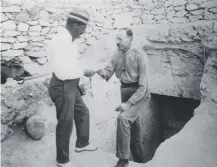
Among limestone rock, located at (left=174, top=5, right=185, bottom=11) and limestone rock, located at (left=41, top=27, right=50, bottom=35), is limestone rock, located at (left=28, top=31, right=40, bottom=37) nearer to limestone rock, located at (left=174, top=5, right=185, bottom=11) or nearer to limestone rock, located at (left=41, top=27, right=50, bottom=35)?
limestone rock, located at (left=41, top=27, right=50, bottom=35)

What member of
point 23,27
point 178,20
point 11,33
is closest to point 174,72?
point 178,20

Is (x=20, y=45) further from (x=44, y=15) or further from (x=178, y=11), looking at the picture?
(x=178, y=11)

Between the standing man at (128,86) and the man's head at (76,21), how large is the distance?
47 centimetres

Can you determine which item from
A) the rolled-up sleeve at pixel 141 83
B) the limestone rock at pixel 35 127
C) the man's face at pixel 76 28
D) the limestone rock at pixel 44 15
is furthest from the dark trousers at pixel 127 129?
the limestone rock at pixel 44 15

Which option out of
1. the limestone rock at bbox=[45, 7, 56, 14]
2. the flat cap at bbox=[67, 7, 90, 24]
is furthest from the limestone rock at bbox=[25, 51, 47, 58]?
the flat cap at bbox=[67, 7, 90, 24]

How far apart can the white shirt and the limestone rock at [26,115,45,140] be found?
112 centimetres

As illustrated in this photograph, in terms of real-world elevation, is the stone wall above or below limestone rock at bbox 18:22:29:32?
above

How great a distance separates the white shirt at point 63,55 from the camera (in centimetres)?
242

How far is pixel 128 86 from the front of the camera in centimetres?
295

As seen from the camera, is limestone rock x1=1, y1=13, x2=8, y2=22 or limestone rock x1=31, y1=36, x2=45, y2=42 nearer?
limestone rock x1=1, y1=13, x2=8, y2=22

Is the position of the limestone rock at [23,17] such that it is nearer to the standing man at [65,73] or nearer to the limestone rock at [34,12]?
the limestone rock at [34,12]

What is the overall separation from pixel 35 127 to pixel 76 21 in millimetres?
1651

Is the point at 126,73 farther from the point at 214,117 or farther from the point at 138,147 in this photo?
the point at 214,117

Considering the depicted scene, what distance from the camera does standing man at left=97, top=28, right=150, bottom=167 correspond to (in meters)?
2.66
